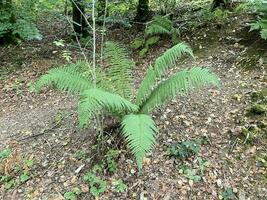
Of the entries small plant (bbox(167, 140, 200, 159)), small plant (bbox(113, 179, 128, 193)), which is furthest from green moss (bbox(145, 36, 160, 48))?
small plant (bbox(113, 179, 128, 193))

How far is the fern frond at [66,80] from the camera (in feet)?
12.9

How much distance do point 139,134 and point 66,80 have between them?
117cm

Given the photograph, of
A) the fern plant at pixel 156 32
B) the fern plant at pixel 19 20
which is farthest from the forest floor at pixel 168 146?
the fern plant at pixel 19 20

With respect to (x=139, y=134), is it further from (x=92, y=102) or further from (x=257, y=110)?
(x=257, y=110)

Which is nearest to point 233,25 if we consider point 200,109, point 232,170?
point 200,109

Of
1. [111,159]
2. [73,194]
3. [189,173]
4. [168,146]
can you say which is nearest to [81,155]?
[111,159]

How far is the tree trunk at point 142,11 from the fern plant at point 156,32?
1.20 m

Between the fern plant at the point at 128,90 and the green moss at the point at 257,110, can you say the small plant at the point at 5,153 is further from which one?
the green moss at the point at 257,110

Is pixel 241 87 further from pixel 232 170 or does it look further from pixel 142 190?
pixel 142 190

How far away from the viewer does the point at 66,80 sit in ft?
13.2

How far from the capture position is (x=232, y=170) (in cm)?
382

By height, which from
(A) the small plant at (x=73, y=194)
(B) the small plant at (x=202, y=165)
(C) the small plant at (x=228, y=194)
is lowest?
(A) the small plant at (x=73, y=194)

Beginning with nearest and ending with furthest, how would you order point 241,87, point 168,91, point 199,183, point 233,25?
point 199,183 < point 168,91 < point 241,87 < point 233,25

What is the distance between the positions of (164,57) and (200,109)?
3.06 ft
